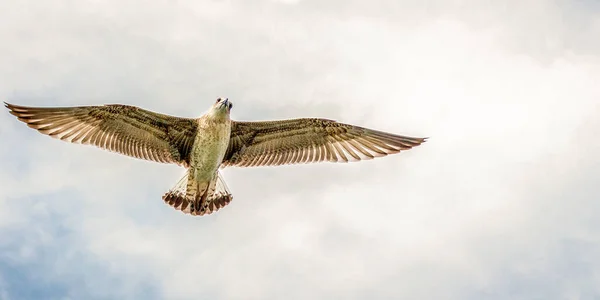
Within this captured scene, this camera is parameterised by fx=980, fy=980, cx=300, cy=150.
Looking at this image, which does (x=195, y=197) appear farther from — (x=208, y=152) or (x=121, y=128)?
(x=121, y=128)

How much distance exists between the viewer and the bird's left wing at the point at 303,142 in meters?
24.3

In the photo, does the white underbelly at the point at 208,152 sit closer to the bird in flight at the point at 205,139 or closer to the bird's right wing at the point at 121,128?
the bird in flight at the point at 205,139

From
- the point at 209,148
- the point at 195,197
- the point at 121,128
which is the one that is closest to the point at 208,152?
the point at 209,148

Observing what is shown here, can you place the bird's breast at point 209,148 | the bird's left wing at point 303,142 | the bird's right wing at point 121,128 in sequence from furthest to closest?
the bird's left wing at point 303,142, the bird's breast at point 209,148, the bird's right wing at point 121,128

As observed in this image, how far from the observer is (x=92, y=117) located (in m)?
23.5

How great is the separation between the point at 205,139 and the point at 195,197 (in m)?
1.54

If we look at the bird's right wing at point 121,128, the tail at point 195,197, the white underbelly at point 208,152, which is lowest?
the tail at point 195,197

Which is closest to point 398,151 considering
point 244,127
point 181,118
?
point 244,127

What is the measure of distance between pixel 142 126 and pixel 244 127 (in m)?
2.49

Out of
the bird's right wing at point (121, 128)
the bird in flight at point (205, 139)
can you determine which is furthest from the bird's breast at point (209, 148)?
the bird's right wing at point (121, 128)

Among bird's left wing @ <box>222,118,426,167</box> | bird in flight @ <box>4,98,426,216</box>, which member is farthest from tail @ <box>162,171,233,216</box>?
bird's left wing @ <box>222,118,426,167</box>

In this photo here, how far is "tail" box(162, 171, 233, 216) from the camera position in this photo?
78.4ft

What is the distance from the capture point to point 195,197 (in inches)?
946

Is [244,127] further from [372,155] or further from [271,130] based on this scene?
[372,155]
